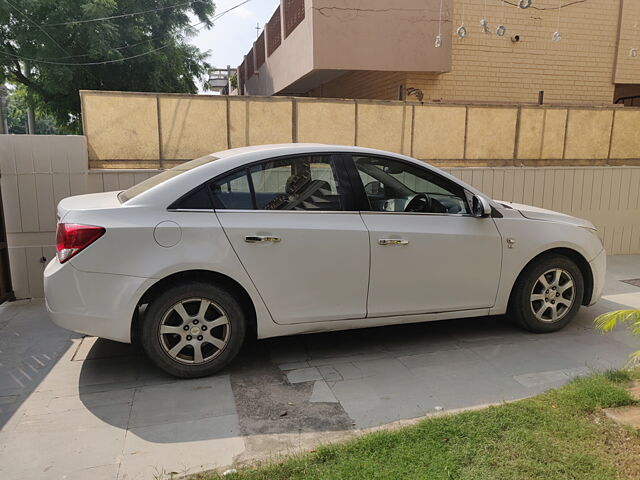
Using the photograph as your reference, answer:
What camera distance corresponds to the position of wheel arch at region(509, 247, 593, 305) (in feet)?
15.3

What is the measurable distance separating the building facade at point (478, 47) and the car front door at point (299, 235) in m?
8.17

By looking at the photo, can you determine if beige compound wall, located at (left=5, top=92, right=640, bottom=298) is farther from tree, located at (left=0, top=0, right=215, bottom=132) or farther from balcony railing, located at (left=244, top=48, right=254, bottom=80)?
balcony railing, located at (left=244, top=48, right=254, bottom=80)

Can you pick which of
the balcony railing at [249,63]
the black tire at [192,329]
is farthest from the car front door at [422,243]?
the balcony railing at [249,63]

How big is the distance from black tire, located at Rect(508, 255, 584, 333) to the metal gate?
17.4 ft

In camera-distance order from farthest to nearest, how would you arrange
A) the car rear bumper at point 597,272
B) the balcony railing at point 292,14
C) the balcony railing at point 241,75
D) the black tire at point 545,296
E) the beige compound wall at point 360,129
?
Answer: the balcony railing at point 241,75, the balcony railing at point 292,14, the beige compound wall at point 360,129, the car rear bumper at point 597,272, the black tire at point 545,296

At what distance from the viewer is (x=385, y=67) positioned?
11641 millimetres

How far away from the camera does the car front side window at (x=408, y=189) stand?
14.1 feet

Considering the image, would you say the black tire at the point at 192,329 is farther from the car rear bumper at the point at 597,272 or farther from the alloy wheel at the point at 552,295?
the car rear bumper at the point at 597,272

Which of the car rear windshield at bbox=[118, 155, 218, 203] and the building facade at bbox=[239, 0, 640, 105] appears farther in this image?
the building facade at bbox=[239, 0, 640, 105]

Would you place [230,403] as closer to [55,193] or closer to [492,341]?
[492,341]

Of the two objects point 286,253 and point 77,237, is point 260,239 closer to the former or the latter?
point 286,253

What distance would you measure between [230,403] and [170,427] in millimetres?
438

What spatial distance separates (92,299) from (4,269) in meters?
2.93

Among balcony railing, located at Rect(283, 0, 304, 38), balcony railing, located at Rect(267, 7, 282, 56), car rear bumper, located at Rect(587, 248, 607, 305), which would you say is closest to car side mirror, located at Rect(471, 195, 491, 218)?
car rear bumper, located at Rect(587, 248, 607, 305)
